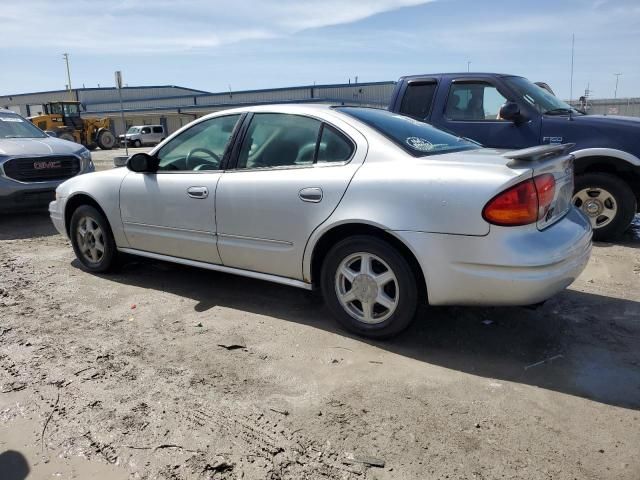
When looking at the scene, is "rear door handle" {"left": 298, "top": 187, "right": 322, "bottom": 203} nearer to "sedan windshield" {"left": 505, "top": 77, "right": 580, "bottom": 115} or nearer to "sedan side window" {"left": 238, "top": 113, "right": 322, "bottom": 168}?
"sedan side window" {"left": 238, "top": 113, "right": 322, "bottom": 168}

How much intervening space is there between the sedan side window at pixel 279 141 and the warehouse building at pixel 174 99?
2790 cm

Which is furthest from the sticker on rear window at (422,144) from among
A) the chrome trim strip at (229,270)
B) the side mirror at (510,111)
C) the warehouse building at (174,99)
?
the warehouse building at (174,99)

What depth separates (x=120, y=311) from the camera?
4.26m

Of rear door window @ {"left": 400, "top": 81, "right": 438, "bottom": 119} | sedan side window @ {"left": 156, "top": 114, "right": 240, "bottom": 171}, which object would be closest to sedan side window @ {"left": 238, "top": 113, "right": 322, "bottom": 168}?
sedan side window @ {"left": 156, "top": 114, "right": 240, "bottom": 171}

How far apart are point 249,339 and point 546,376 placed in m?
1.93

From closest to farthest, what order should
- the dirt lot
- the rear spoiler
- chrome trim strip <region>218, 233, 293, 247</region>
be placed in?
the dirt lot
the rear spoiler
chrome trim strip <region>218, 233, 293, 247</region>

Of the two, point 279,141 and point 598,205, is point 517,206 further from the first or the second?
point 598,205

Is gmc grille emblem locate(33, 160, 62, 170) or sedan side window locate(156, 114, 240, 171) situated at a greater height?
sedan side window locate(156, 114, 240, 171)

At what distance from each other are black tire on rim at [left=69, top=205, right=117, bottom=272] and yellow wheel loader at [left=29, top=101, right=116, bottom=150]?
1180 inches

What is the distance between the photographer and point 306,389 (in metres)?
2.97

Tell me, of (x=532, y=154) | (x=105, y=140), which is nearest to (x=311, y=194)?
(x=532, y=154)

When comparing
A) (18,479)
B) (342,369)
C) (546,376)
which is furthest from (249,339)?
(546,376)

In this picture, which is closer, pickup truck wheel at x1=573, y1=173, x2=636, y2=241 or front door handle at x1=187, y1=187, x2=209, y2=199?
front door handle at x1=187, y1=187, x2=209, y2=199

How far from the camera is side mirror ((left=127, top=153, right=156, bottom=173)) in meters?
4.52
